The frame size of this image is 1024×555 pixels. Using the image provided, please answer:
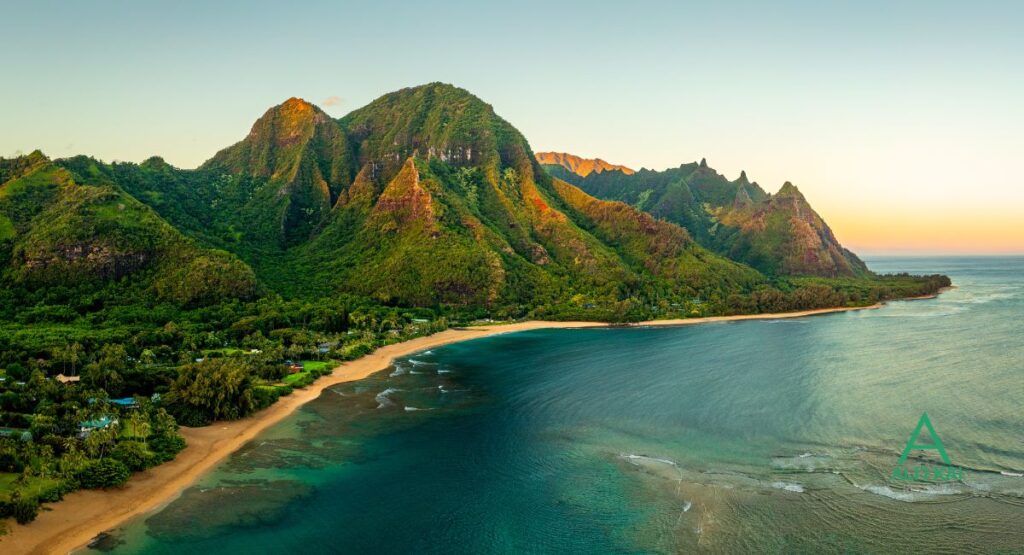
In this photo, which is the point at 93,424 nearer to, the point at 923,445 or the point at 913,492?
the point at 913,492

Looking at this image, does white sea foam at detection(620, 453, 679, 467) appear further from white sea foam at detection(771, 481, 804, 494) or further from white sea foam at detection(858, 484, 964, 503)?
white sea foam at detection(858, 484, 964, 503)

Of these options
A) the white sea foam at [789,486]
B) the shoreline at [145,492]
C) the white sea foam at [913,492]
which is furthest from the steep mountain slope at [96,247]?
the white sea foam at [913,492]

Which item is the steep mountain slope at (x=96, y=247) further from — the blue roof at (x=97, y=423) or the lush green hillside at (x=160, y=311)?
the blue roof at (x=97, y=423)

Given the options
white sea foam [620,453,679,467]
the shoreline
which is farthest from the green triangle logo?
the shoreline

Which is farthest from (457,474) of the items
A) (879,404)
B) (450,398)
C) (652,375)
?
(879,404)

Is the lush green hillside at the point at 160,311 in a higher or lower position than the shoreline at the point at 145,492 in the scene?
higher

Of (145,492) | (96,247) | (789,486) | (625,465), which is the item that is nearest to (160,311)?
(96,247)

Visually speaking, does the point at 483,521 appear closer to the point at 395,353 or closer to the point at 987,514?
the point at 987,514
